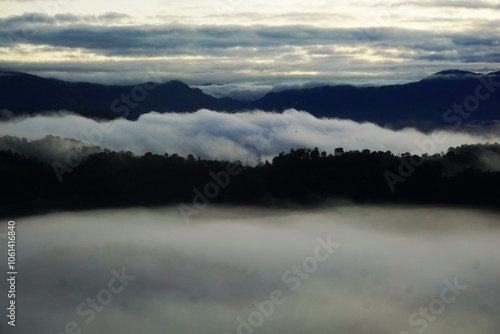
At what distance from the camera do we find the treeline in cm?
10675

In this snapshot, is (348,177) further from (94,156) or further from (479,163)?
(94,156)

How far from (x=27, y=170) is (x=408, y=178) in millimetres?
63992

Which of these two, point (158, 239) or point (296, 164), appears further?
point (296, 164)

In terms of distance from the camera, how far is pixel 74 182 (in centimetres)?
11206

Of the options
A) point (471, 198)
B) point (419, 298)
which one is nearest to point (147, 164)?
point (471, 198)

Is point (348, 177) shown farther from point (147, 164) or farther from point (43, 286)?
point (43, 286)

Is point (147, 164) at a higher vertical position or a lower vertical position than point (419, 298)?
higher

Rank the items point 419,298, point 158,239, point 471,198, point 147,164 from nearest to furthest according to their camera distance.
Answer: point 419,298, point 158,239, point 471,198, point 147,164

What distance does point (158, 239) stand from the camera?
9588 centimetres

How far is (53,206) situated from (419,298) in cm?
6635

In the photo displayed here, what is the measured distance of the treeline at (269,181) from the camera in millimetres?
106750

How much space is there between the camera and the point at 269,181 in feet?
371

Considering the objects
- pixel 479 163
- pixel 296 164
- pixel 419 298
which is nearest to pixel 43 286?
pixel 419 298

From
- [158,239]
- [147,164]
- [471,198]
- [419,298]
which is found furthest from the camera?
[147,164]
